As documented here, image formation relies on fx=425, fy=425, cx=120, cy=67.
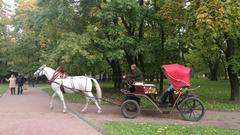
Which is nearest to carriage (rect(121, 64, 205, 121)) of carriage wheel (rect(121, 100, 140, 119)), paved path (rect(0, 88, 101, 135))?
carriage wheel (rect(121, 100, 140, 119))

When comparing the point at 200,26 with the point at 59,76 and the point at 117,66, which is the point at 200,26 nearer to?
the point at 59,76

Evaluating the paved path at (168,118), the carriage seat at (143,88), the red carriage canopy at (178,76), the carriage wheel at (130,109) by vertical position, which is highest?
the red carriage canopy at (178,76)

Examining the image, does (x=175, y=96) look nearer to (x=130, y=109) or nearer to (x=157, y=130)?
(x=130, y=109)

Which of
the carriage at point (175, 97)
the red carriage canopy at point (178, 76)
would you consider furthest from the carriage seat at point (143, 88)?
the red carriage canopy at point (178, 76)

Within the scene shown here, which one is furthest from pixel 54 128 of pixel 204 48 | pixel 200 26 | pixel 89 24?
pixel 204 48

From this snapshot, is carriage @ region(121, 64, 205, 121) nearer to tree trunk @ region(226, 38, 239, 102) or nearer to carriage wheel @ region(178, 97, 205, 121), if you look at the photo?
carriage wheel @ region(178, 97, 205, 121)

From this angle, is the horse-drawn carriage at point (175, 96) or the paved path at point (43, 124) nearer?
the paved path at point (43, 124)

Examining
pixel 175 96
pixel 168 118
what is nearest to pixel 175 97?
pixel 175 96

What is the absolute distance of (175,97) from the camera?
668 inches

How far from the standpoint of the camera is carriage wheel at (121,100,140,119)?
16.8 metres

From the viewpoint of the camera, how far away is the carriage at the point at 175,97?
54.2 feet

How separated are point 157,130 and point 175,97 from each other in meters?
4.18

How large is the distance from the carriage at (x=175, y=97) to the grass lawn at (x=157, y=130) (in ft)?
7.91

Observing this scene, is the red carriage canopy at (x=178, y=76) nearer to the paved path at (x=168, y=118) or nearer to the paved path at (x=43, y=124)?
the paved path at (x=168, y=118)
